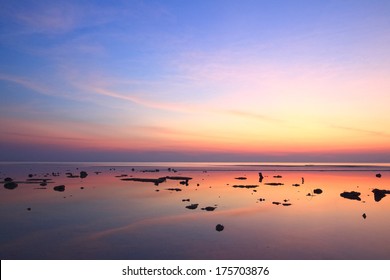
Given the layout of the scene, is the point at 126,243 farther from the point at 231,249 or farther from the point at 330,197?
the point at 330,197

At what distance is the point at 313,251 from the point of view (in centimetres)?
2195

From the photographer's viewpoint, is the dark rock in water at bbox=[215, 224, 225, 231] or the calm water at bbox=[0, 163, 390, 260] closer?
the calm water at bbox=[0, 163, 390, 260]

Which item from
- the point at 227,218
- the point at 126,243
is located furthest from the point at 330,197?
the point at 126,243

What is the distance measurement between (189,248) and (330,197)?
31178 millimetres

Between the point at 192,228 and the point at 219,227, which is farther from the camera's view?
the point at 192,228

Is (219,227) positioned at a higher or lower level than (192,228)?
higher

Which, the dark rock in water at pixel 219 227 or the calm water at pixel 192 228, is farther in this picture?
the dark rock in water at pixel 219 227

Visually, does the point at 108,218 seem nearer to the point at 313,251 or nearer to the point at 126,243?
the point at 126,243

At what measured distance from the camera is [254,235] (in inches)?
1023
